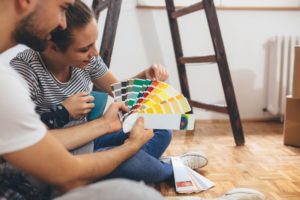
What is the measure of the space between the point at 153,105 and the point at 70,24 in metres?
0.29

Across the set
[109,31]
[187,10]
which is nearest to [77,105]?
[109,31]

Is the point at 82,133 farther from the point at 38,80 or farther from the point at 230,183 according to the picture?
the point at 230,183

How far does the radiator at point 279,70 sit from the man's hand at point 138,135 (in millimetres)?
1429

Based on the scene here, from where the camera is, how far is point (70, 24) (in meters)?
0.88

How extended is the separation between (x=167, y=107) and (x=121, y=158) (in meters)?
0.22

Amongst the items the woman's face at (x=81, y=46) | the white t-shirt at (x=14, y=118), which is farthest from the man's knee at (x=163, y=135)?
the white t-shirt at (x=14, y=118)

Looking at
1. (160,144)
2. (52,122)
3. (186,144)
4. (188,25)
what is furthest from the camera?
(188,25)

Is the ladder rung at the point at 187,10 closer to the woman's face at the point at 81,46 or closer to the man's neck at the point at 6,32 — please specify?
the woman's face at the point at 81,46

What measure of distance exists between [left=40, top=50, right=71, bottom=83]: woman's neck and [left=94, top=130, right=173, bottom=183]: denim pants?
217 mm

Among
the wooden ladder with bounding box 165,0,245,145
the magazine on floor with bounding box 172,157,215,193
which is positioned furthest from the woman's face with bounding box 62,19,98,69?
the wooden ladder with bounding box 165,0,245,145

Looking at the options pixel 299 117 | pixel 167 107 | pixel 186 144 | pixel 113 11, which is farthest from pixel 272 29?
pixel 167 107

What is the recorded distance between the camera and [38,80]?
0.89m

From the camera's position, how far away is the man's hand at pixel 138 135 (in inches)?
31.1

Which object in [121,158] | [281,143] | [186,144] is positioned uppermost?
[121,158]
